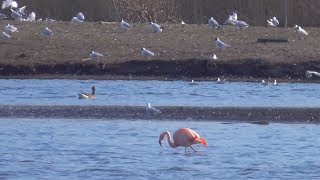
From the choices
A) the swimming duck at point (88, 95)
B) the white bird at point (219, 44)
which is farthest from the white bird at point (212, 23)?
the swimming duck at point (88, 95)

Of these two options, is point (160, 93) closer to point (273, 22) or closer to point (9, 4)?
point (273, 22)

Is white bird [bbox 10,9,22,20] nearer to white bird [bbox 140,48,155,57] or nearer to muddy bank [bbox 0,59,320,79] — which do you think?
muddy bank [bbox 0,59,320,79]

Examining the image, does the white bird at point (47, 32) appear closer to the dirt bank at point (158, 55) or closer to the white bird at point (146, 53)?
the dirt bank at point (158, 55)

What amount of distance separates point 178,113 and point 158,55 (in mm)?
6355

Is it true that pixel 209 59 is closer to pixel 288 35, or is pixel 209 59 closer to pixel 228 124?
pixel 288 35

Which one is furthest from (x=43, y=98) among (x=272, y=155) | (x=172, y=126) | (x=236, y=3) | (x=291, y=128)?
(x=236, y=3)

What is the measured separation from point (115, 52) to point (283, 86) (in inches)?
158

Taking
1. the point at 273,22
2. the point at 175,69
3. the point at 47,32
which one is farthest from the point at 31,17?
the point at 175,69

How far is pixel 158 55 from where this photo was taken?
23734mm

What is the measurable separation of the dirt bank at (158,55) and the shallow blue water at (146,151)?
6.42 meters

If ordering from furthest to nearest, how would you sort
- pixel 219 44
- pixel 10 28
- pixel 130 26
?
pixel 130 26, pixel 10 28, pixel 219 44

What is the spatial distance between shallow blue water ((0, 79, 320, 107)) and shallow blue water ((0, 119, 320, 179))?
2192mm

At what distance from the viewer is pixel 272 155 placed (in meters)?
13.6

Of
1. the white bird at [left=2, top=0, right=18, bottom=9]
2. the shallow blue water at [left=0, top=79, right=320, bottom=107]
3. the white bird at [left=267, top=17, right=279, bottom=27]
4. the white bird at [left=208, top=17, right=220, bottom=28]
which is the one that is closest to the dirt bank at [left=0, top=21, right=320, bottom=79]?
the white bird at [left=208, top=17, right=220, bottom=28]
